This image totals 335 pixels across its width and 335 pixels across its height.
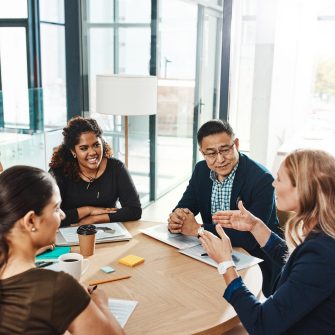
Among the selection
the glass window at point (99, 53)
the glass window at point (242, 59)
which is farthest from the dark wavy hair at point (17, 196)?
the glass window at point (242, 59)

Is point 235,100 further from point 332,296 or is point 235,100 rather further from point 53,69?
point 332,296

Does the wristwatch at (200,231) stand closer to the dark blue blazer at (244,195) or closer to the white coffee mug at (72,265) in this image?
the dark blue blazer at (244,195)

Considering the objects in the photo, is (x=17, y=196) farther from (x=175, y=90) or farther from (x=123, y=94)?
(x=175, y=90)

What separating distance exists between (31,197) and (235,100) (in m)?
3.93

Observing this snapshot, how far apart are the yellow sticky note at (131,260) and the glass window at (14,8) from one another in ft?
8.18

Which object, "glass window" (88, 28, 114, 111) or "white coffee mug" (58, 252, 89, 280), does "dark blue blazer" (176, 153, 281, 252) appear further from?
"glass window" (88, 28, 114, 111)

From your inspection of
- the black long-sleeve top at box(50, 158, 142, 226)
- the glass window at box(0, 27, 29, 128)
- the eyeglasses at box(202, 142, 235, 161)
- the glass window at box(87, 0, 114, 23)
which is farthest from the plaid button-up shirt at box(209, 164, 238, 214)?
the glass window at box(87, 0, 114, 23)

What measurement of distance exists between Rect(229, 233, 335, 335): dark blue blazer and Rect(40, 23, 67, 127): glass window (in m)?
2.94

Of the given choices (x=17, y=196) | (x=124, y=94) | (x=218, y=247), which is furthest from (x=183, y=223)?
(x=124, y=94)

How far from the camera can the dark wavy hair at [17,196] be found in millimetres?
1052

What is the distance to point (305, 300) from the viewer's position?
1237 mm

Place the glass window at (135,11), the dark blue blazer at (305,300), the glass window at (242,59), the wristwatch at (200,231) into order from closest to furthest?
the dark blue blazer at (305,300) → the wristwatch at (200,231) → the glass window at (135,11) → the glass window at (242,59)

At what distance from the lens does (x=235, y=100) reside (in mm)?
4773

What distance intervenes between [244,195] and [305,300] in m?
1.09
